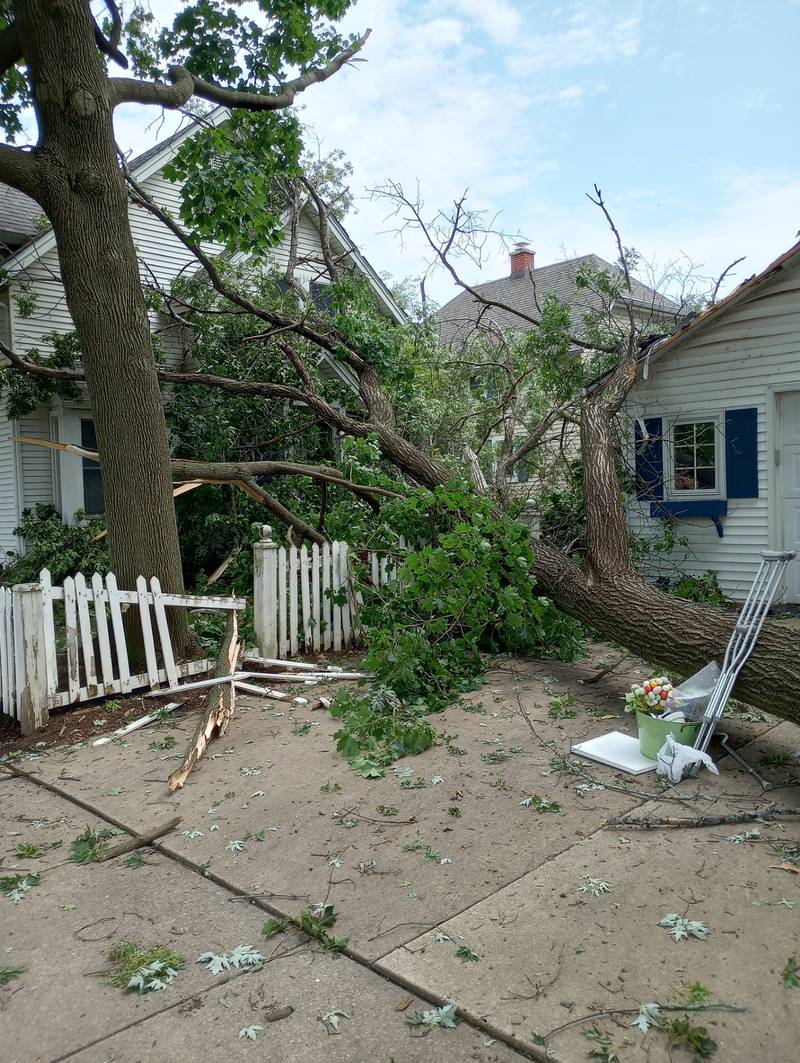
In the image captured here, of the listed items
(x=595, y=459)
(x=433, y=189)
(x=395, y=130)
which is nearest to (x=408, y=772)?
(x=595, y=459)

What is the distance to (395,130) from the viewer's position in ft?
44.9

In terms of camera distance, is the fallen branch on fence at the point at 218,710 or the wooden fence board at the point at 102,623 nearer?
the fallen branch on fence at the point at 218,710

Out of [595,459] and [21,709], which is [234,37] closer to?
[595,459]

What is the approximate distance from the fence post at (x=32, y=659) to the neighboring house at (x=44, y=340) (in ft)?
24.4

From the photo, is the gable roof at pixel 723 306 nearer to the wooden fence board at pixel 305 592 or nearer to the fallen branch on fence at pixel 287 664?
the wooden fence board at pixel 305 592

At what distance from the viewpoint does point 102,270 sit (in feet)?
20.8

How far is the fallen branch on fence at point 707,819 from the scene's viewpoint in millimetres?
3674

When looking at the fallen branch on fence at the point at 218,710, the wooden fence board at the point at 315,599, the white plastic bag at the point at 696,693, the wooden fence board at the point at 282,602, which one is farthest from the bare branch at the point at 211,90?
the white plastic bag at the point at 696,693

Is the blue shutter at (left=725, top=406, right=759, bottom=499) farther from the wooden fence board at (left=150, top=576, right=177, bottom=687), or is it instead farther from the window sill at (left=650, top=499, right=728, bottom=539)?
the wooden fence board at (left=150, top=576, right=177, bottom=687)

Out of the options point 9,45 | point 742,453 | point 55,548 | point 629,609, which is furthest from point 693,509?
point 55,548

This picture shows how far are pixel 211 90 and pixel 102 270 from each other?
352 centimetres

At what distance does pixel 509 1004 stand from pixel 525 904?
624mm

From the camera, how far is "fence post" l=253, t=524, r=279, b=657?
7043 millimetres

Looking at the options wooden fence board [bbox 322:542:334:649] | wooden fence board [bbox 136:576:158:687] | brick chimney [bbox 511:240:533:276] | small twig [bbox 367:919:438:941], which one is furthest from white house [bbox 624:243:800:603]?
brick chimney [bbox 511:240:533:276]
